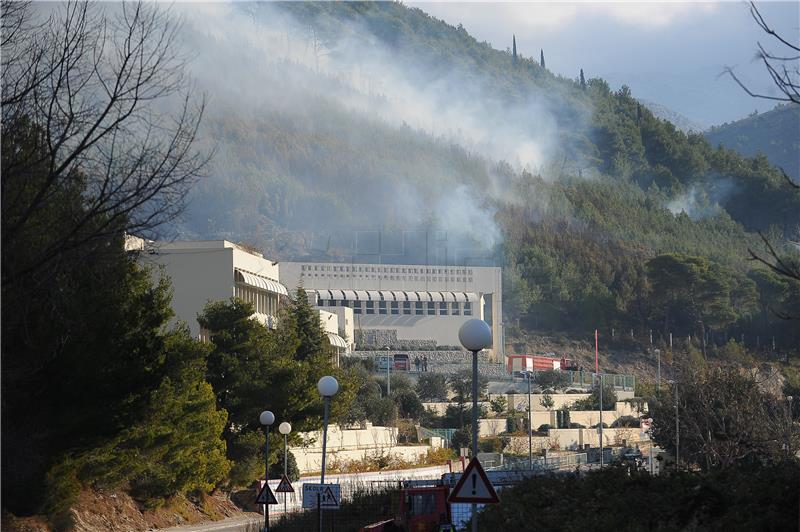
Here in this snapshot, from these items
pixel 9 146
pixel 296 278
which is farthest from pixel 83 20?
pixel 296 278

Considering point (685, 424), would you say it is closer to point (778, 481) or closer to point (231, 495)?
point (231, 495)

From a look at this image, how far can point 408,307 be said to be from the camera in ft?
422

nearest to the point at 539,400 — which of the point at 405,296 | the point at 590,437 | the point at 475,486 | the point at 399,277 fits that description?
the point at 590,437

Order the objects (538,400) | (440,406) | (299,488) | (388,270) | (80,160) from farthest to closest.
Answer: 1. (388,270)
2. (538,400)
3. (440,406)
4. (299,488)
5. (80,160)

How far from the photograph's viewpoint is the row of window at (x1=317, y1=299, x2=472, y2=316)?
127375 millimetres

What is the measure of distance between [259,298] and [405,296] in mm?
61746

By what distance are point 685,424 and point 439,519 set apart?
63.6 feet

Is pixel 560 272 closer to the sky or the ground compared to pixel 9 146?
closer to the sky

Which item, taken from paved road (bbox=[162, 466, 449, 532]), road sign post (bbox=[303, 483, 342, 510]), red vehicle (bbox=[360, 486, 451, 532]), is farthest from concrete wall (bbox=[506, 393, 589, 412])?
road sign post (bbox=[303, 483, 342, 510])

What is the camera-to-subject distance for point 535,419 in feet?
271

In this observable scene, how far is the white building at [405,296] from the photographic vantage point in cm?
12425

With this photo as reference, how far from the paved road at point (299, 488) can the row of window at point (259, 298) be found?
12.9 metres

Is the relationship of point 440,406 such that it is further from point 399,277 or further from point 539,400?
point 399,277

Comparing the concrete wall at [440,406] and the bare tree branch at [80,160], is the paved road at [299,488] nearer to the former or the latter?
the bare tree branch at [80,160]
